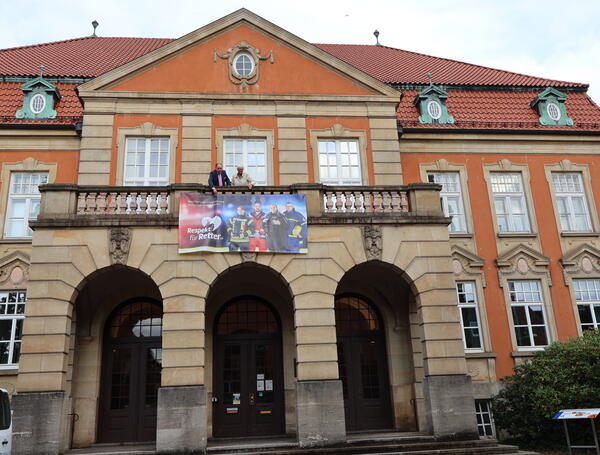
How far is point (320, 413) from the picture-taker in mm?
12891

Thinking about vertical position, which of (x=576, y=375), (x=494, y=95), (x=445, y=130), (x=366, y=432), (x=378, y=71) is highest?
(x=378, y=71)

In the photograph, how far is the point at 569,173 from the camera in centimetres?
1964

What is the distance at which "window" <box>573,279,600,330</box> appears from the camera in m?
18.0

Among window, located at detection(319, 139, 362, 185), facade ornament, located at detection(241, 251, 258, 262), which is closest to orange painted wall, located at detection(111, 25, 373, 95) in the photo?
window, located at detection(319, 139, 362, 185)

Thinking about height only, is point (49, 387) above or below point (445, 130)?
below

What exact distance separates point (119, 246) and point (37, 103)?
7942 mm

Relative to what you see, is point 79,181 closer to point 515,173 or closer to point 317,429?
point 317,429

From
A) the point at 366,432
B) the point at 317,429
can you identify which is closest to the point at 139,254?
the point at 317,429

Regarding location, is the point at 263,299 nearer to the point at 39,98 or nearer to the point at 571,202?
the point at 39,98

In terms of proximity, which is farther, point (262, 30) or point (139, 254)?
point (262, 30)

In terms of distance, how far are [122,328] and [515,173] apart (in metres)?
13.8

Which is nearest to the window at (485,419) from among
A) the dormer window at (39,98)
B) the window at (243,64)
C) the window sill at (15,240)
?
the window at (243,64)

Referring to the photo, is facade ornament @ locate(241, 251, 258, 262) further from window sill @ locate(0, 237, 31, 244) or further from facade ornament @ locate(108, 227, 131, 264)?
window sill @ locate(0, 237, 31, 244)

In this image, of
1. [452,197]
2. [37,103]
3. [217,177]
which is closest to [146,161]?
[217,177]
